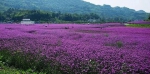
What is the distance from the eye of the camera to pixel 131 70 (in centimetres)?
702

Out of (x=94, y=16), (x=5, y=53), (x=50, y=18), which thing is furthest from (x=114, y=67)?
(x=94, y=16)

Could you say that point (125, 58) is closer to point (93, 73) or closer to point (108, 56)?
point (108, 56)

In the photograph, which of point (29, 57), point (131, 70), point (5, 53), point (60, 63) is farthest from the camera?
point (5, 53)

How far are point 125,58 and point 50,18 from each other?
84956 millimetres

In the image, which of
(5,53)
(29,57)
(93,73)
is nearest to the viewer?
(93,73)

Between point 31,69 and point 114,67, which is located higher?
point 114,67

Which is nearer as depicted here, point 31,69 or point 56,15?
point 31,69

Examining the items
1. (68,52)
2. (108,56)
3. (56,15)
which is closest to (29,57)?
(68,52)

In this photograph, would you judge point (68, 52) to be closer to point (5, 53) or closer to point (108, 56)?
point (108, 56)

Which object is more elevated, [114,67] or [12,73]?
[114,67]

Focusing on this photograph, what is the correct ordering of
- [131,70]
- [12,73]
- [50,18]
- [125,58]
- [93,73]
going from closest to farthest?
[131,70] < [93,73] < [125,58] < [12,73] < [50,18]

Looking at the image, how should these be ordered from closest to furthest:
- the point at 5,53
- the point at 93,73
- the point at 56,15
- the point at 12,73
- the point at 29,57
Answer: the point at 93,73, the point at 12,73, the point at 29,57, the point at 5,53, the point at 56,15

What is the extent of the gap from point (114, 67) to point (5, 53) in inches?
257

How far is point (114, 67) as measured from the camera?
291 inches
